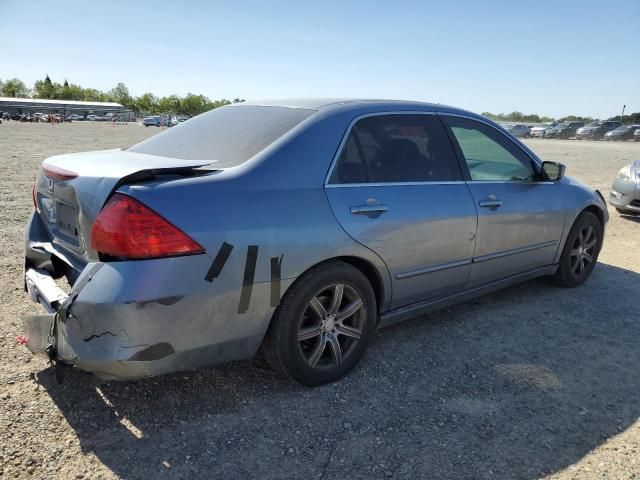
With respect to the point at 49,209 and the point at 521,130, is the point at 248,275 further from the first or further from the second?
the point at 521,130

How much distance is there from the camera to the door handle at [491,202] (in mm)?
3671

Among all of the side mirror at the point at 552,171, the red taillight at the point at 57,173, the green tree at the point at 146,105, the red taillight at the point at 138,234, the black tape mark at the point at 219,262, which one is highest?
the green tree at the point at 146,105

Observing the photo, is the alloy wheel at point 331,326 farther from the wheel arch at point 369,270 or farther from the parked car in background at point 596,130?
the parked car in background at point 596,130

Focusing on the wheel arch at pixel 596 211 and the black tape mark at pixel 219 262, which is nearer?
the black tape mark at pixel 219 262

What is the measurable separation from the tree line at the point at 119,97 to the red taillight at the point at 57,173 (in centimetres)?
14235

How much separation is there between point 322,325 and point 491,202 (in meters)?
1.69

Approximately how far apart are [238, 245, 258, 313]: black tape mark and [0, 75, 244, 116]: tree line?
143 meters

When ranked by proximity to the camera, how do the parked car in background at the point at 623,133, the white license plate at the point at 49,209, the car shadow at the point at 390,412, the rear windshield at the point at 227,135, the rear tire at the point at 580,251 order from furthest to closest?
1. the parked car in background at the point at 623,133
2. the rear tire at the point at 580,251
3. the white license plate at the point at 49,209
4. the rear windshield at the point at 227,135
5. the car shadow at the point at 390,412

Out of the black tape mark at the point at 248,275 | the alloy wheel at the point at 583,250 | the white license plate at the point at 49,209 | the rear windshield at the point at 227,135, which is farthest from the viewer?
the alloy wheel at the point at 583,250

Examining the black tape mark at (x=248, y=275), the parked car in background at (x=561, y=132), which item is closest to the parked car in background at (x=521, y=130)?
the parked car in background at (x=561, y=132)

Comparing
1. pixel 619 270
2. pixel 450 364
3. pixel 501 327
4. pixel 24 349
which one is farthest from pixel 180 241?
pixel 619 270

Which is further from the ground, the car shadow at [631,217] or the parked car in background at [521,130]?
the parked car in background at [521,130]

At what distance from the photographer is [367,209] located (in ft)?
9.68

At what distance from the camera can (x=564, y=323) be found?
160 inches
